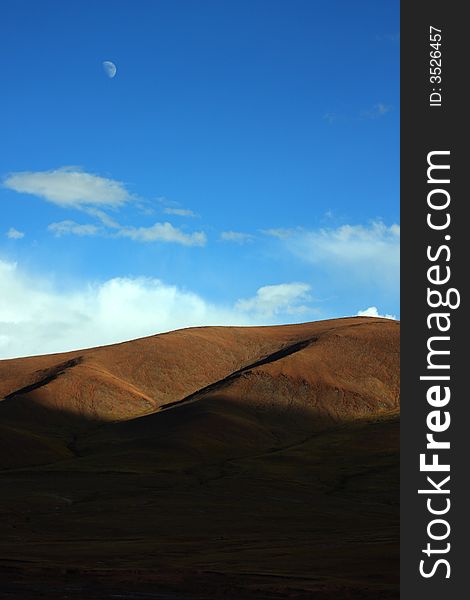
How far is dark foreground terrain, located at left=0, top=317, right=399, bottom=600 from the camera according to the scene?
96.1ft

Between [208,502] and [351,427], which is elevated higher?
[351,427]

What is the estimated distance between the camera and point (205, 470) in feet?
302

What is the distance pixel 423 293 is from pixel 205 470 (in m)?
76.8

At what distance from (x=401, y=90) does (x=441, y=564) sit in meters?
11.1

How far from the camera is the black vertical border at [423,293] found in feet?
56.5

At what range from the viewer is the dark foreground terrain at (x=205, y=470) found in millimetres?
29281

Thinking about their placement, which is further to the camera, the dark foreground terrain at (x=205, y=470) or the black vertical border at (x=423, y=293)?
the dark foreground terrain at (x=205, y=470)

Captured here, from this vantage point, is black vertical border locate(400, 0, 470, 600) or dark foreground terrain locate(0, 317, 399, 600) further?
dark foreground terrain locate(0, 317, 399, 600)

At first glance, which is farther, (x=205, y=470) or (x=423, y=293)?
(x=205, y=470)

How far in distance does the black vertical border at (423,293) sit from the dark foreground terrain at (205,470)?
748 cm

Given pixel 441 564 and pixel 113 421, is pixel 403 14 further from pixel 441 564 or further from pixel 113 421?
pixel 113 421

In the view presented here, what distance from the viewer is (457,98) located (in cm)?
1969

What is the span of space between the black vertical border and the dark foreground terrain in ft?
24.6

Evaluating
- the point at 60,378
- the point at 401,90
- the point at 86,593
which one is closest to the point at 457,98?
the point at 401,90
